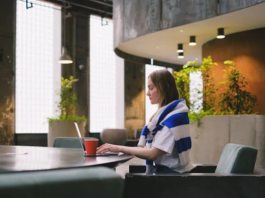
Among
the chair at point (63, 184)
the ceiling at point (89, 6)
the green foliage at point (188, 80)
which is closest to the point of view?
the chair at point (63, 184)

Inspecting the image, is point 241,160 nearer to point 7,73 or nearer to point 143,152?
point 143,152

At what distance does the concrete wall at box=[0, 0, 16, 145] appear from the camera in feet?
35.0

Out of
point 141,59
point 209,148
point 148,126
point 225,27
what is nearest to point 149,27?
point 225,27

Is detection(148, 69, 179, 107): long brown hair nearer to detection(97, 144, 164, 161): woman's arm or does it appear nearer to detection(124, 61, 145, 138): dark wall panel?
detection(97, 144, 164, 161): woman's arm

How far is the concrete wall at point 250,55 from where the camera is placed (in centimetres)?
827

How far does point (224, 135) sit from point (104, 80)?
6.80m

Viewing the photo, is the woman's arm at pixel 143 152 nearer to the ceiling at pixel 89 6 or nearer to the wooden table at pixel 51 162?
the wooden table at pixel 51 162

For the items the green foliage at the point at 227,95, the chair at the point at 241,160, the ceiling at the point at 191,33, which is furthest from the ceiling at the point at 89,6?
the chair at the point at 241,160

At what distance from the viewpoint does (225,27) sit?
7.92 metres

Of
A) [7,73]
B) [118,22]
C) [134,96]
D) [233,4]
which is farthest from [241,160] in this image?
[134,96]

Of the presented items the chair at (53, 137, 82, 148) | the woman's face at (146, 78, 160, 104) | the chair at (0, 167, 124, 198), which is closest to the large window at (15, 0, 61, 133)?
the chair at (53, 137, 82, 148)

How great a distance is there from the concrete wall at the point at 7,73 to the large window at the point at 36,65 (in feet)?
0.71

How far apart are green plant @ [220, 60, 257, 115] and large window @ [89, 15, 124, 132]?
5738mm

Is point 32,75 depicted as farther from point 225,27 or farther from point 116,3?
point 225,27
